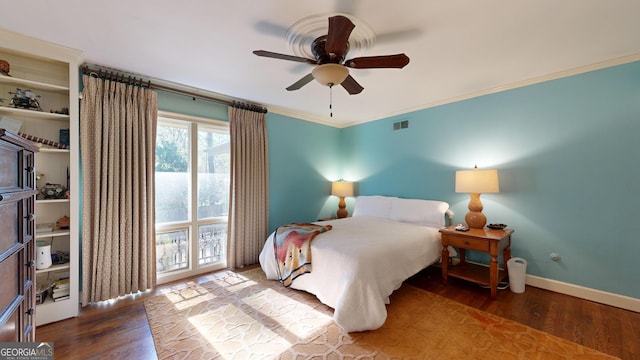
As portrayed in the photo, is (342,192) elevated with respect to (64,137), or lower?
lower

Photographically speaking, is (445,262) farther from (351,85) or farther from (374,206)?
(351,85)

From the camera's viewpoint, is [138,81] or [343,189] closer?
[138,81]

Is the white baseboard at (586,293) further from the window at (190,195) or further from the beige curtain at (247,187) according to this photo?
the window at (190,195)

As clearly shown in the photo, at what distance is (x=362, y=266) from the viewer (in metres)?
2.08

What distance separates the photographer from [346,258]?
219 centimetres

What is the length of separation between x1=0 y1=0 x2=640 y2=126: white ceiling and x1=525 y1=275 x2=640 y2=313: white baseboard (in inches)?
90.5

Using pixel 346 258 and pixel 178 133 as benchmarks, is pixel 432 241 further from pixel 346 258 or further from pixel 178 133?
pixel 178 133

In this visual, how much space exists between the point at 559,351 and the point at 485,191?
1533 millimetres

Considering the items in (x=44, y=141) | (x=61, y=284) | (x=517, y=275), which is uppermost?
(x=44, y=141)

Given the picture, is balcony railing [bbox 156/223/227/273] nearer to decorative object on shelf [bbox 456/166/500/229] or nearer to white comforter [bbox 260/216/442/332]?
white comforter [bbox 260/216/442/332]

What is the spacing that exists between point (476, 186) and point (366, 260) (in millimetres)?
1729

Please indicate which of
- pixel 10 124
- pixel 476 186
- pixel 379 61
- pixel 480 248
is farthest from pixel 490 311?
pixel 10 124

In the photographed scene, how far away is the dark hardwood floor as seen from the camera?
180 centimetres

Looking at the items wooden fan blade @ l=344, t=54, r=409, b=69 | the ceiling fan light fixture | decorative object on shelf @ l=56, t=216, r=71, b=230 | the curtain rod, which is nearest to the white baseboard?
wooden fan blade @ l=344, t=54, r=409, b=69
